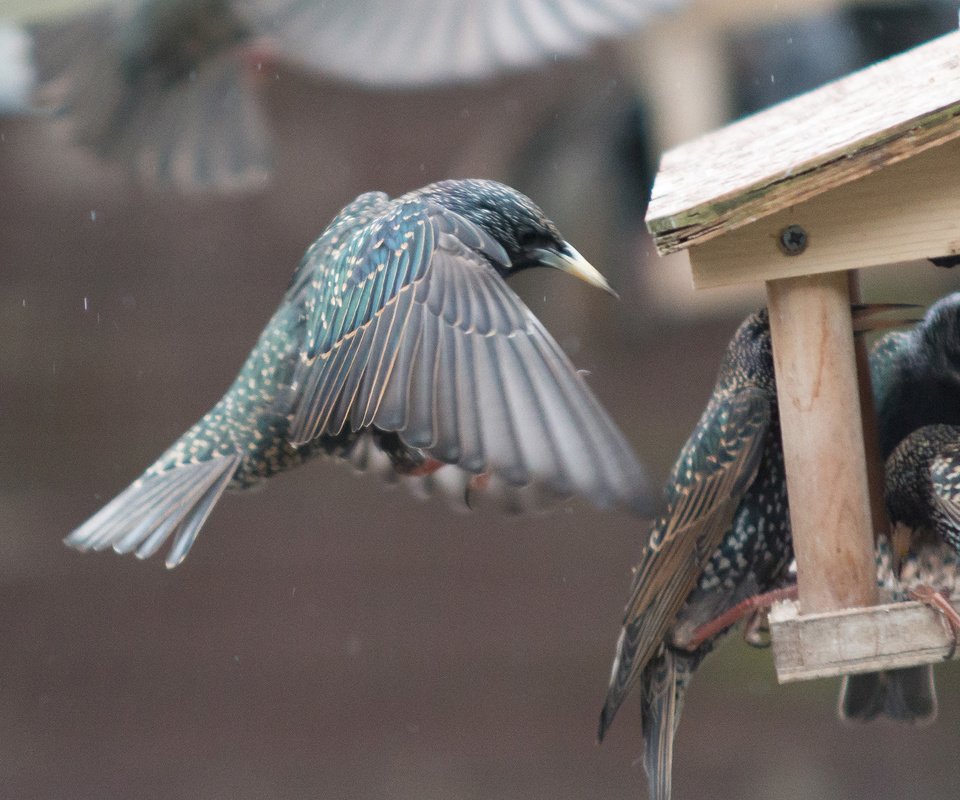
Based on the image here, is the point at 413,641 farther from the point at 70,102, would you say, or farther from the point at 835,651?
the point at 835,651

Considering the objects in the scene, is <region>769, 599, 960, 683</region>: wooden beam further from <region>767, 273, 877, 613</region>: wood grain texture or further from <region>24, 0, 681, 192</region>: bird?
<region>24, 0, 681, 192</region>: bird

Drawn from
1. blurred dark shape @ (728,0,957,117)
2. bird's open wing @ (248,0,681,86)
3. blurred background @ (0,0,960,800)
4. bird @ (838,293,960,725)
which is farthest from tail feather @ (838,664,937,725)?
blurred dark shape @ (728,0,957,117)

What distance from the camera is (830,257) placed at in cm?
186

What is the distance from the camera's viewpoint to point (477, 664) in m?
4.86

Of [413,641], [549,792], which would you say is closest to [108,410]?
[413,641]

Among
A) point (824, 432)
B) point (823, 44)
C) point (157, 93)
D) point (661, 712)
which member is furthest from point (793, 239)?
point (823, 44)

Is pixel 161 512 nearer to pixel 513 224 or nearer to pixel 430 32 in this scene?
pixel 513 224

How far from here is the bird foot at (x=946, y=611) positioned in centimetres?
182

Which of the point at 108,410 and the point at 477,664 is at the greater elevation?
the point at 108,410

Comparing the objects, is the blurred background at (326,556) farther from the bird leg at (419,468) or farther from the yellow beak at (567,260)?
the yellow beak at (567,260)

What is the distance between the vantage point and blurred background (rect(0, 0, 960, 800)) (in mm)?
4746

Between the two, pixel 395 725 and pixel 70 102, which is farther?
pixel 395 725

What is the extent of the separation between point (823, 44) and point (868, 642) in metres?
3.82

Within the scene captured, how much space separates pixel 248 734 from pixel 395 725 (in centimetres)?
51
